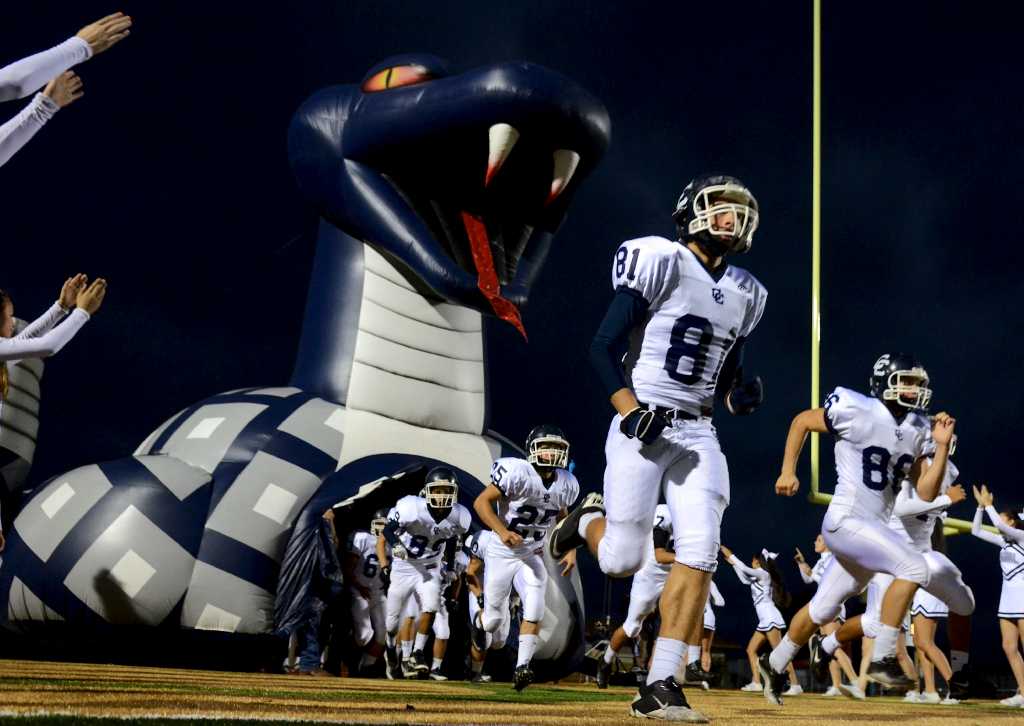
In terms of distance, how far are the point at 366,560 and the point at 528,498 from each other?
3202 millimetres

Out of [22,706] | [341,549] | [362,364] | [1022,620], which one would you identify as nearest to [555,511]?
[362,364]

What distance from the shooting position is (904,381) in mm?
5816

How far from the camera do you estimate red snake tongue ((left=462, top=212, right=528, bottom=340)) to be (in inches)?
320

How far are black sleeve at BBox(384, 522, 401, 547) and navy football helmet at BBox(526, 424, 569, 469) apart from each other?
2273 mm

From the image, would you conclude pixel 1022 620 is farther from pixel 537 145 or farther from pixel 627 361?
pixel 627 361

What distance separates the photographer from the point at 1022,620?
28.8ft

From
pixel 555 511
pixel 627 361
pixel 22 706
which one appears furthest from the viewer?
pixel 555 511

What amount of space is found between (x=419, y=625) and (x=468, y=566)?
836mm

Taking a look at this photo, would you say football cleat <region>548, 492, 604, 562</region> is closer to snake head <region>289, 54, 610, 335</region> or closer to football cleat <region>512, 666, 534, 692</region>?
football cleat <region>512, 666, 534, 692</region>

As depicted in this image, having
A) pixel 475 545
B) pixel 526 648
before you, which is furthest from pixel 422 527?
pixel 526 648

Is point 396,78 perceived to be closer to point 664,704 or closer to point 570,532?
point 570,532

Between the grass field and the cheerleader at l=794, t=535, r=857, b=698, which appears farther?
the cheerleader at l=794, t=535, r=857, b=698

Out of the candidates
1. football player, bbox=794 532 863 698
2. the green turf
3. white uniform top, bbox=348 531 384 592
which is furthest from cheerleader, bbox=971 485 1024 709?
the green turf

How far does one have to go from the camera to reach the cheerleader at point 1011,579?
8781 millimetres
